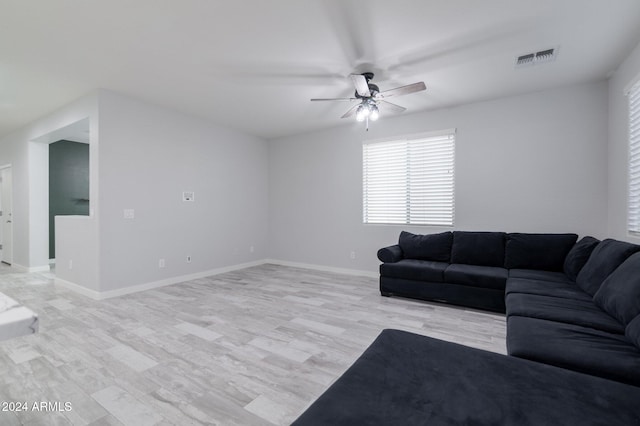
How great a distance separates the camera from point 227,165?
5668 millimetres

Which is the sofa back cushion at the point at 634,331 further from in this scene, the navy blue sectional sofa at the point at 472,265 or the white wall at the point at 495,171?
the white wall at the point at 495,171

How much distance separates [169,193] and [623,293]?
17.3 ft

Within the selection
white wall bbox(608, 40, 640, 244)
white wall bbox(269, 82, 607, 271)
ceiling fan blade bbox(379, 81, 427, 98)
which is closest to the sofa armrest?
white wall bbox(269, 82, 607, 271)

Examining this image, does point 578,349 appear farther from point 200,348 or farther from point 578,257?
point 200,348

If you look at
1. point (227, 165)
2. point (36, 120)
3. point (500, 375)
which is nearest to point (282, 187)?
point (227, 165)

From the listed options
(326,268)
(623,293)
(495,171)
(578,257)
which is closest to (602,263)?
(578,257)

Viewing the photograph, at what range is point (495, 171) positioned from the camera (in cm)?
425

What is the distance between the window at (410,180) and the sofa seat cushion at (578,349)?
288 centimetres

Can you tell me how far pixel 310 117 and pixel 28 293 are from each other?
16.3 feet

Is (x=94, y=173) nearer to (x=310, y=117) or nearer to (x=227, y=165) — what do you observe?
(x=227, y=165)

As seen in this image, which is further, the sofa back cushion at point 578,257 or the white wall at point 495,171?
the white wall at point 495,171

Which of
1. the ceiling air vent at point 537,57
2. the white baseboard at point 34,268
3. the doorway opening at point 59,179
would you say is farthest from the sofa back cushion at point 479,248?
the white baseboard at point 34,268

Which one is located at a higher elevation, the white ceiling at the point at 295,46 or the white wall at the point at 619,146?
the white ceiling at the point at 295,46

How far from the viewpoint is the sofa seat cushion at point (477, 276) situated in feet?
10.9
